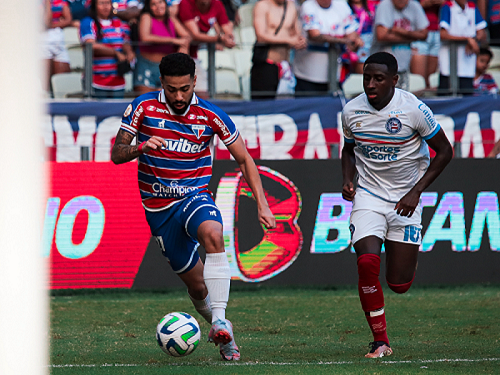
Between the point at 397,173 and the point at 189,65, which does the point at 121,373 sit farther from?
the point at 397,173

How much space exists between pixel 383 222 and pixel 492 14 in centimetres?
815

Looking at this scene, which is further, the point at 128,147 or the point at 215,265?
the point at 128,147

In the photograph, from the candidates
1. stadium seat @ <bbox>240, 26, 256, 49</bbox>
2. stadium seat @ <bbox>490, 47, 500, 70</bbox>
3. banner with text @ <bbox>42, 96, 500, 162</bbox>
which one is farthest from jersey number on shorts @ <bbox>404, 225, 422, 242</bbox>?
stadium seat @ <bbox>490, 47, 500, 70</bbox>

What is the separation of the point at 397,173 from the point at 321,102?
208 inches

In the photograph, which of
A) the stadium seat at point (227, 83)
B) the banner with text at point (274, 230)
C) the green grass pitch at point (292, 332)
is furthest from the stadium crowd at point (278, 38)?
the green grass pitch at point (292, 332)

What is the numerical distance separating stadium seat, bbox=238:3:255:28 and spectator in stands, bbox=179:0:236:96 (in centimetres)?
162

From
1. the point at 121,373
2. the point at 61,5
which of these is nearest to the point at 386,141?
the point at 121,373

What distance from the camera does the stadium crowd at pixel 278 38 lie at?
11227 mm

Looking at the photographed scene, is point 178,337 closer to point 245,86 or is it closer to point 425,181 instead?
point 425,181

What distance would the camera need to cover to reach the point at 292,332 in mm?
7246

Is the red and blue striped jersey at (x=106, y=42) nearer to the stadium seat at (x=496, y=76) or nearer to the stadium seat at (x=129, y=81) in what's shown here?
the stadium seat at (x=129, y=81)

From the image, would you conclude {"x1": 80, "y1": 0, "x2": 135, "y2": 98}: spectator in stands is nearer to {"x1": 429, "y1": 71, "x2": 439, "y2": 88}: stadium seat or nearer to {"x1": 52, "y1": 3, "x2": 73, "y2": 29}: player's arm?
{"x1": 52, "y1": 3, "x2": 73, "y2": 29}: player's arm

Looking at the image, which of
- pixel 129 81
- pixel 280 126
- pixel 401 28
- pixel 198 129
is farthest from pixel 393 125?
pixel 129 81

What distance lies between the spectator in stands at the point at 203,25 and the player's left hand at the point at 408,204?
5923 millimetres
